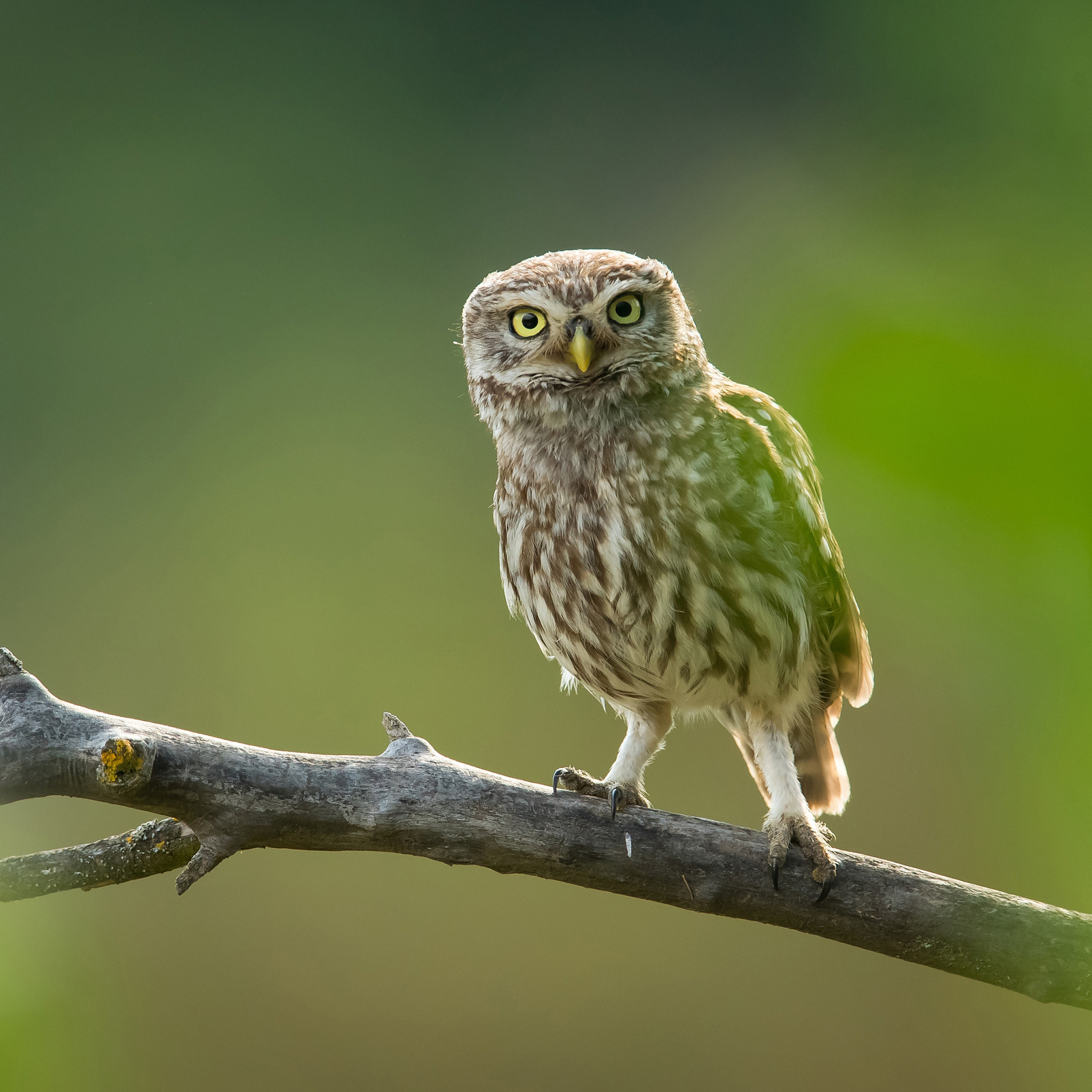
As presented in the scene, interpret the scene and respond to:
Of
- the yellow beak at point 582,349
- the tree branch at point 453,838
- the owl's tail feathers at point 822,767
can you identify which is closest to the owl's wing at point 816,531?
the owl's tail feathers at point 822,767

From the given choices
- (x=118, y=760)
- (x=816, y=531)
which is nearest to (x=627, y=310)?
(x=816, y=531)

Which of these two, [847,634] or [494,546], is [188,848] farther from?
[494,546]

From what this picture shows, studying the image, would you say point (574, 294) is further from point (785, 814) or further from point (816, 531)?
point (785, 814)

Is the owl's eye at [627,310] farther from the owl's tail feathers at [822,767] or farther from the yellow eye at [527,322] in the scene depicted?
the owl's tail feathers at [822,767]

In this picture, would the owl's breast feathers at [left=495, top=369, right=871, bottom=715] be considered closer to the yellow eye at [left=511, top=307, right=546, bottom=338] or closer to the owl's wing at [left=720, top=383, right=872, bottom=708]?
the owl's wing at [left=720, top=383, right=872, bottom=708]

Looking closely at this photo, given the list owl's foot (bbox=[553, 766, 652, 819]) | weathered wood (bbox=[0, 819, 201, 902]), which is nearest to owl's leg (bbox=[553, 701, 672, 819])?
owl's foot (bbox=[553, 766, 652, 819])

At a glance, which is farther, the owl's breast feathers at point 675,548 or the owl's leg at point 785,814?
the owl's breast feathers at point 675,548
